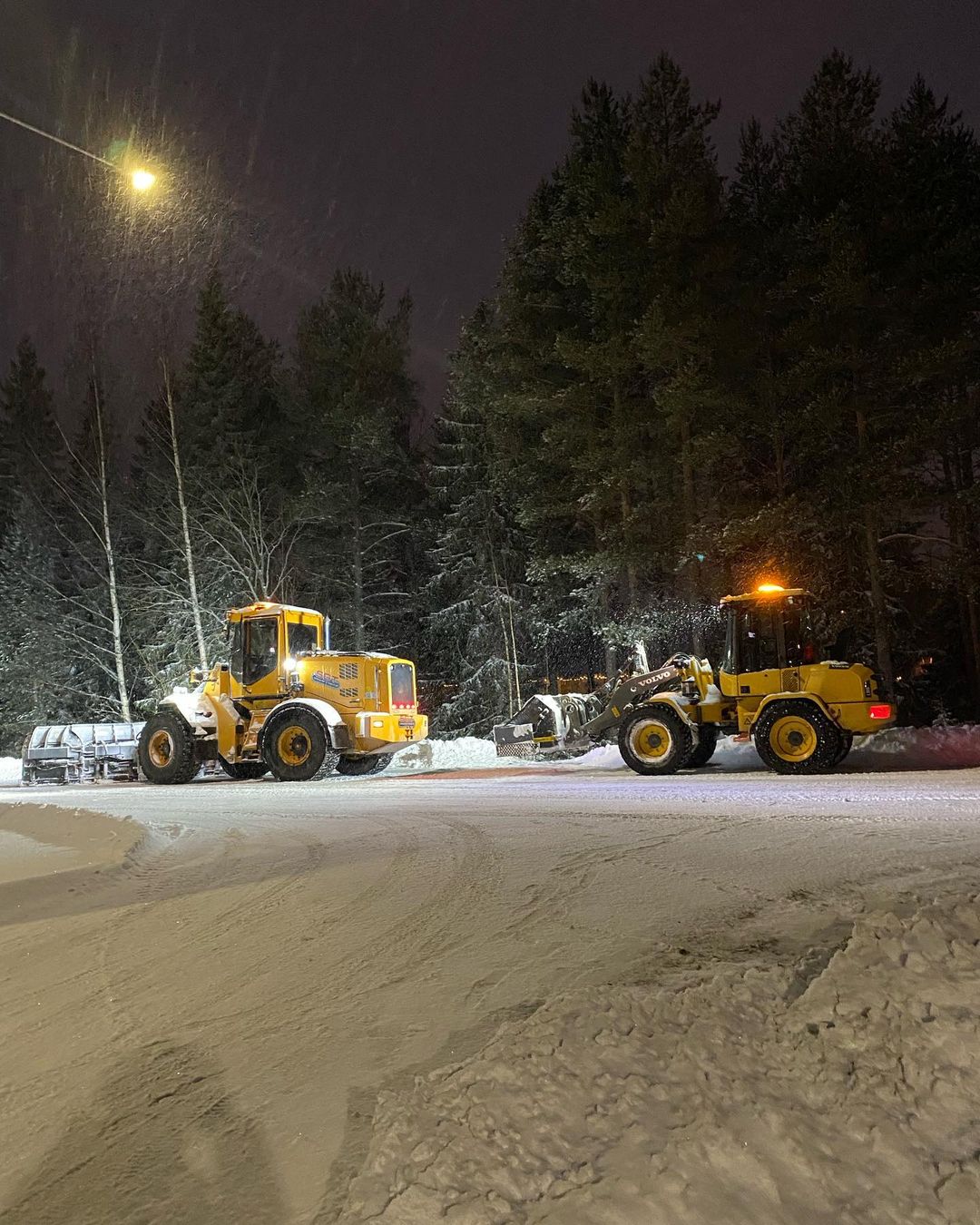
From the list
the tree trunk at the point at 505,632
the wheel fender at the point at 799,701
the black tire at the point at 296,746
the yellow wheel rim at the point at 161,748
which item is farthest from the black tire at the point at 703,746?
the tree trunk at the point at 505,632

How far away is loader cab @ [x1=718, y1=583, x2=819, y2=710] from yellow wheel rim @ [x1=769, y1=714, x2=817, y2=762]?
1.99 feet

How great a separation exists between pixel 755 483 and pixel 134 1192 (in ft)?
67.7

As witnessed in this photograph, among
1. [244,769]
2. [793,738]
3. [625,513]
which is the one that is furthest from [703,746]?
[244,769]

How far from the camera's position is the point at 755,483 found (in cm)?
2123

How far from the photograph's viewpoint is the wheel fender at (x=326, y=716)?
15.4 meters

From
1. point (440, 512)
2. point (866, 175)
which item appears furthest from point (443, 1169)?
point (440, 512)

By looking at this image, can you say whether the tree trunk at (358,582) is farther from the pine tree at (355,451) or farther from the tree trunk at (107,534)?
the tree trunk at (107,534)

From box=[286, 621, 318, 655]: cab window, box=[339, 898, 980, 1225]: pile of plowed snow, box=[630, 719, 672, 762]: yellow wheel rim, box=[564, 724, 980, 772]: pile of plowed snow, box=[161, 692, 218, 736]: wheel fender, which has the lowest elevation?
box=[339, 898, 980, 1225]: pile of plowed snow

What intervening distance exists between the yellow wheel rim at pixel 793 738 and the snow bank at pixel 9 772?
1809 cm

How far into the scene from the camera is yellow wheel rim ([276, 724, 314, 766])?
15.8m

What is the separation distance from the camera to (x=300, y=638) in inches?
661

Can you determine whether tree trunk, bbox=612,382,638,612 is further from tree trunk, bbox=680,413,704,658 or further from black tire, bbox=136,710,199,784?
black tire, bbox=136,710,199,784

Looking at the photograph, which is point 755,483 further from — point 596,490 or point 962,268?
point 962,268

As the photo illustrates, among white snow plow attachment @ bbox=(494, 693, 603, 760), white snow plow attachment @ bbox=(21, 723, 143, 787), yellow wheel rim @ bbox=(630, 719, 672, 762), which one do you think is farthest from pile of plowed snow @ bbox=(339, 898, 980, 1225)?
white snow plow attachment @ bbox=(21, 723, 143, 787)
